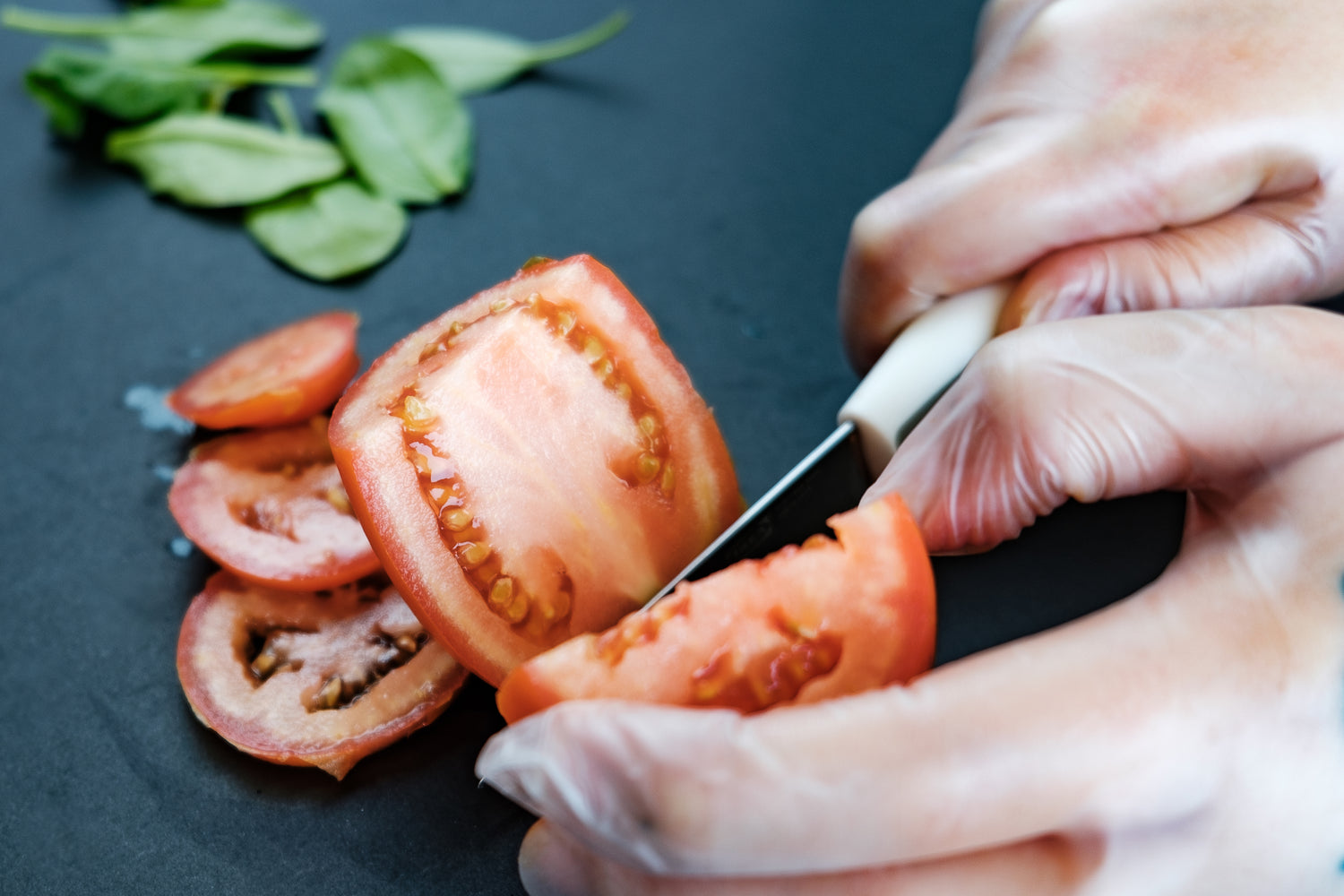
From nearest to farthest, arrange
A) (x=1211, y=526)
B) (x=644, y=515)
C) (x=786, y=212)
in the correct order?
1. (x=1211, y=526)
2. (x=644, y=515)
3. (x=786, y=212)

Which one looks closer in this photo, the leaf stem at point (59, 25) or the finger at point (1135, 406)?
the finger at point (1135, 406)

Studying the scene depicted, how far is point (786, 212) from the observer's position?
2047mm

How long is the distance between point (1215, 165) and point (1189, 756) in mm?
837

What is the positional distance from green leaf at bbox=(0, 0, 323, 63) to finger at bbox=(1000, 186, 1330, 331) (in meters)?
1.69

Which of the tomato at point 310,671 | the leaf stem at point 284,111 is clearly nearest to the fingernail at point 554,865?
the tomato at point 310,671

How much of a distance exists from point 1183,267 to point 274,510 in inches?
51.3

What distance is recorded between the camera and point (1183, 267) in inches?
56.2

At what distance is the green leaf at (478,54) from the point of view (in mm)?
2246

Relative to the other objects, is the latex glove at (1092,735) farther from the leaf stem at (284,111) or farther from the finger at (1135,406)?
the leaf stem at (284,111)

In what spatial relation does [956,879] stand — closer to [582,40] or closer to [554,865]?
[554,865]

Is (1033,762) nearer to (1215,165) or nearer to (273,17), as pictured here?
(1215,165)

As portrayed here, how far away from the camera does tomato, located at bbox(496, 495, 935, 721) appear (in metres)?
1.04

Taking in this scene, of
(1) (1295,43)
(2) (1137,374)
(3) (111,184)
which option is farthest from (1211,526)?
(3) (111,184)

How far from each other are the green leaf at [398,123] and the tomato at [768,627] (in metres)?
1.27
